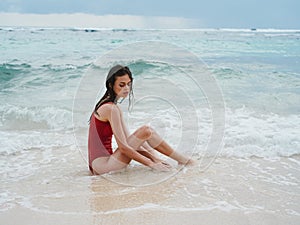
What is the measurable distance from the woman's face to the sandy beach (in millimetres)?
786

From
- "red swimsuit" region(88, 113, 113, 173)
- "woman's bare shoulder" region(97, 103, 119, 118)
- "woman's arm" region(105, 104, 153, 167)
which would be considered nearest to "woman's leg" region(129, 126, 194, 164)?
"woman's arm" region(105, 104, 153, 167)

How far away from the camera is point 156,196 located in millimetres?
3146

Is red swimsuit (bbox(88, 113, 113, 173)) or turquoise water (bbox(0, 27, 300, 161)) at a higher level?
turquoise water (bbox(0, 27, 300, 161))

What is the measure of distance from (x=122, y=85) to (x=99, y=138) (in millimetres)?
529

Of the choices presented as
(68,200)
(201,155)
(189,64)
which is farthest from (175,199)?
(189,64)

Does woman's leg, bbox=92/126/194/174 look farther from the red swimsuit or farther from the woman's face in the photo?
the woman's face

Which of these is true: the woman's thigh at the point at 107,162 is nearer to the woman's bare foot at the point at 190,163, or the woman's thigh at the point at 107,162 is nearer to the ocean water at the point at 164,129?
the ocean water at the point at 164,129

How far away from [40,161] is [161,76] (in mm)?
Answer: 7236

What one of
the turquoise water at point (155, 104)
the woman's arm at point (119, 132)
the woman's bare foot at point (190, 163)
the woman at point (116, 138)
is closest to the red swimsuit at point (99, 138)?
the woman at point (116, 138)

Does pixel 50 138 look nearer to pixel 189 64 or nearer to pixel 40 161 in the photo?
pixel 40 161

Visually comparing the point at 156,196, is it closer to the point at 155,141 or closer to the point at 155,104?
the point at 155,141

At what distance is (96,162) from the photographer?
363 cm

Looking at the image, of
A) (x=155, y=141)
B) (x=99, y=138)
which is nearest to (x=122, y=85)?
(x=99, y=138)

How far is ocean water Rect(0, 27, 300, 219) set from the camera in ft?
10.5
